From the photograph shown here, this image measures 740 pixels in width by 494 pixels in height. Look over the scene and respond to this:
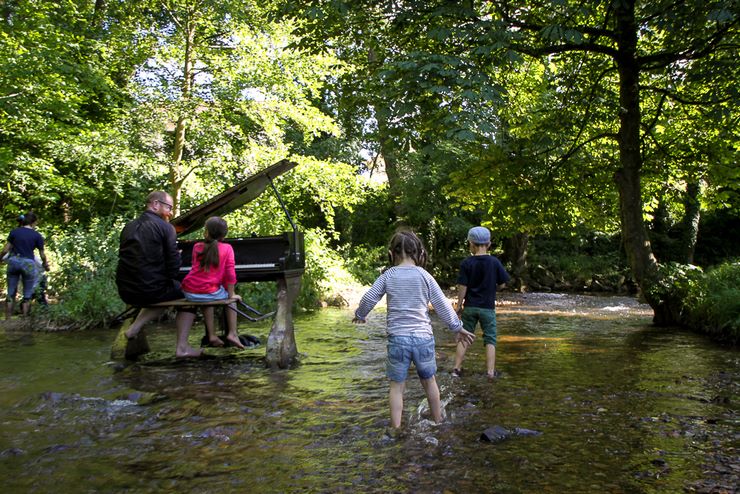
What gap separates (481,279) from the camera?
6.85m

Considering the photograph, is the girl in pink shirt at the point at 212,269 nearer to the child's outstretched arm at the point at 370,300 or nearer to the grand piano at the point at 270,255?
the grand piano at the point at 270,255

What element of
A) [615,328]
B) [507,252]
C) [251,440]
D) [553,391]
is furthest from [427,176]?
[251,440]

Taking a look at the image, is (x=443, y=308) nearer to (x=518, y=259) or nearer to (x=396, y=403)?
(x=396, y=403)

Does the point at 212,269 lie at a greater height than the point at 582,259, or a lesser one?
lesser

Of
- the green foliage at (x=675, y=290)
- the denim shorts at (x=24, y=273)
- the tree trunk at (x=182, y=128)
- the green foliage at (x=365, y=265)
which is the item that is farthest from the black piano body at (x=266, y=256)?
the green foliage at (x=365, y=265)

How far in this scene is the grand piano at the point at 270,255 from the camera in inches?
276

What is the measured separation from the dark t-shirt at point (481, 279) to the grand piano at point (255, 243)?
2129 millimetres

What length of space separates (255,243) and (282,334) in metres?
1.51

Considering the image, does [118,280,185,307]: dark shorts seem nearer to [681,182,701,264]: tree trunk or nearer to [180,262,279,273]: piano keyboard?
[180,262,279,273]: piano keyboard

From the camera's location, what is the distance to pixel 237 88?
15594mm

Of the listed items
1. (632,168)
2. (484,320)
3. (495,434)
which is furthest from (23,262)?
(632,168)

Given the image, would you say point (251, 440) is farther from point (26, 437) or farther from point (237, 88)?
point (237, 88)

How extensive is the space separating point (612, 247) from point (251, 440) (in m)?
29.3

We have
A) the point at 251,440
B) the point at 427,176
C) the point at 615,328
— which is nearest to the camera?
the point at 251,440
